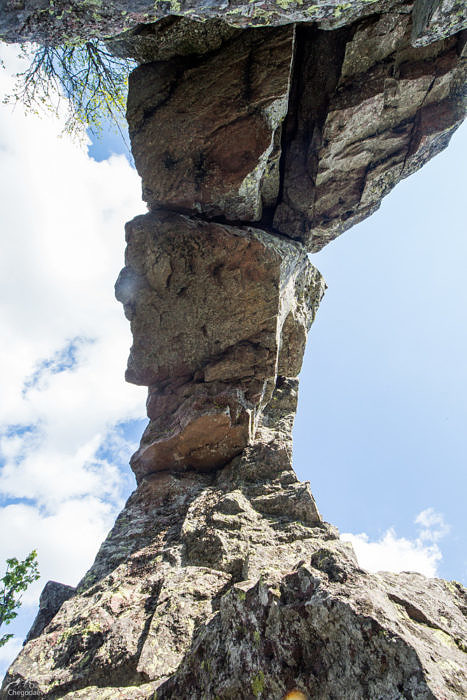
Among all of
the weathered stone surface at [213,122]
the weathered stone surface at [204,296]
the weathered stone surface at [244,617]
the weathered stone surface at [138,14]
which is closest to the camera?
the weathered stone surface at [244,617]

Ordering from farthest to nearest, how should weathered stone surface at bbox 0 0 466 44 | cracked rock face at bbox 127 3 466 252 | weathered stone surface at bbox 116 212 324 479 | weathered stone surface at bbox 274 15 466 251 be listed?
1. weathered stone surface at bbox 116 212 324 479
2. weathered stone surface at bbox 274 15 466 251
3. cracked rock face at bbox 127 3 466 252
4. weathered stone surface at bbox 0 0 466 44

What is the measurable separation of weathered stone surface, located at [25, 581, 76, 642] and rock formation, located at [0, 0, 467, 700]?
73mm

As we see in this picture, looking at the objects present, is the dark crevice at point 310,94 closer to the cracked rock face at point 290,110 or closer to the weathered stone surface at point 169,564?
the cracked rock face at point 290,110

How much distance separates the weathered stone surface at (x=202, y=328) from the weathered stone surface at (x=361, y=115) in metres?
2.47

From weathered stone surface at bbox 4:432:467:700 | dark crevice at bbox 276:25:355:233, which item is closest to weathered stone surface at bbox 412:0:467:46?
dark crevice at bbox 276:25:355:233

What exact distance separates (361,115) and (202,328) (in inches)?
314

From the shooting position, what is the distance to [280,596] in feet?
17.4

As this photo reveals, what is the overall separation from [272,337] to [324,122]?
22.2ft

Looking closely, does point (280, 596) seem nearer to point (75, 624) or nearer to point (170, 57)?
point (75, 624)

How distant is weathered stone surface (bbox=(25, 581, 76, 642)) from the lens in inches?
333

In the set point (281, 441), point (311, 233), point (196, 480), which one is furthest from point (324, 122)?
point (196, 480)

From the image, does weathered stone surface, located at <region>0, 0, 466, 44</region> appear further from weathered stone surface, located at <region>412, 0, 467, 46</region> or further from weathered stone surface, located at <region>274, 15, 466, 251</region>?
weathered stone surface, located at <region>274, 15, 466, 251</region>

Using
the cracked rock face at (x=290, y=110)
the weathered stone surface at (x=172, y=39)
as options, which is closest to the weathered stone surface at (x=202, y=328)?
the cracked rock face at (x=290, y=110)

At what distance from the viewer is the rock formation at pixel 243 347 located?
4.88m
